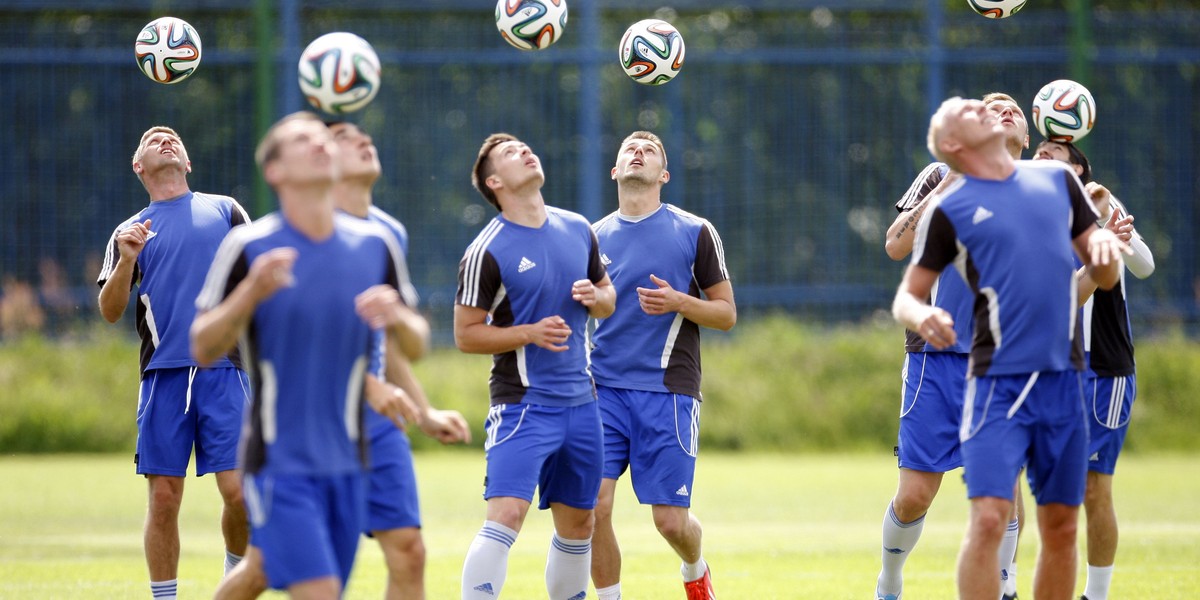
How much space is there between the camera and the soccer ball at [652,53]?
372 inches

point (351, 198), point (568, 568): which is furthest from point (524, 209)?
point (568, 568)

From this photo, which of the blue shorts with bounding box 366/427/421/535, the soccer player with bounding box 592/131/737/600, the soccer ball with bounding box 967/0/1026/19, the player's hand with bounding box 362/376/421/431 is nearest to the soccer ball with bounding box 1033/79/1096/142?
the soccer ball with bounding box 967/0/1026/19

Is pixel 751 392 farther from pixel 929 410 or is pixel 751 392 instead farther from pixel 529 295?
pixel 529 295

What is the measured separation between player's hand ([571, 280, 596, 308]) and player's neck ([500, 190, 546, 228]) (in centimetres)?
40

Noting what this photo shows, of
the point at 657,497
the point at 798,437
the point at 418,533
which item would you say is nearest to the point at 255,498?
the point at 418,533

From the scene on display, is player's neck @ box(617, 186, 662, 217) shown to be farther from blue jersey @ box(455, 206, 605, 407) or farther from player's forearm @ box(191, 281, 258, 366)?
player's forearm @ box(191, 281, 258, 366)

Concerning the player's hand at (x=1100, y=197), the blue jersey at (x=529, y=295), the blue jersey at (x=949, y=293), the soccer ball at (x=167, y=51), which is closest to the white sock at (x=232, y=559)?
the blue jersey at (x=529, y=295)

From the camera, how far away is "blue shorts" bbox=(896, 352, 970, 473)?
870 centimetres

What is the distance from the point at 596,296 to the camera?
755cm

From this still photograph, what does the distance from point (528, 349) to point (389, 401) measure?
71.9 inches

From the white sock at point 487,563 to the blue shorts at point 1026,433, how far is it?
2.24m

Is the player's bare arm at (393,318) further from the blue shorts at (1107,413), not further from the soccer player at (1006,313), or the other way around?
the blue shorts at (1107,413)

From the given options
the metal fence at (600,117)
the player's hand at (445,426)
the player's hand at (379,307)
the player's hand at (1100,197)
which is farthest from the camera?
the metal fence at (600,117)

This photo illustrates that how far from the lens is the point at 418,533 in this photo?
6.47 meters
